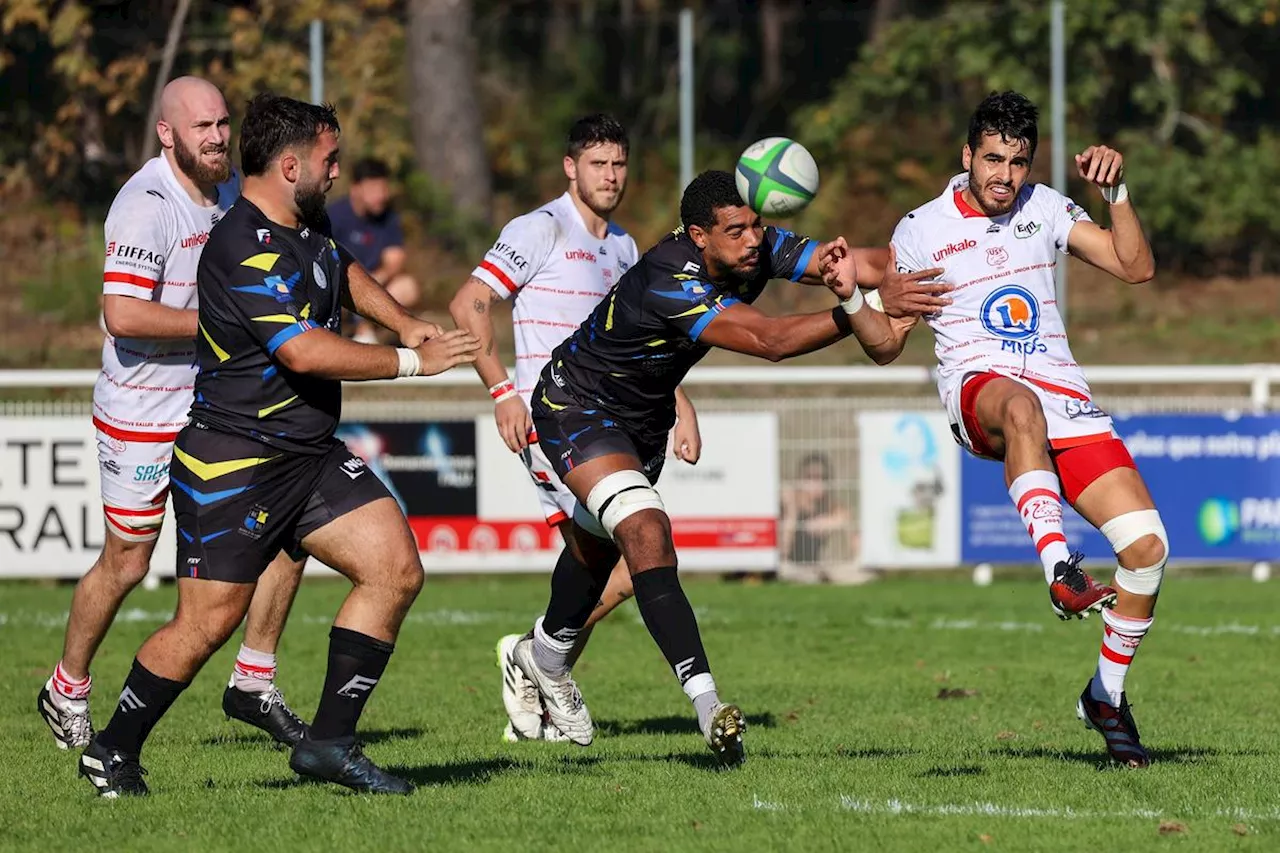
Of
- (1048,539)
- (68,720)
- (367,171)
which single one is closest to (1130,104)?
(367,171)

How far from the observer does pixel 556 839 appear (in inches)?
239

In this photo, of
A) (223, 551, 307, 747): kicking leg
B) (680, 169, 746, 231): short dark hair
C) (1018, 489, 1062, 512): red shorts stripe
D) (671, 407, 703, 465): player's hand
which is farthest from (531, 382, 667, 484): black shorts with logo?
(1018, 489, 1062, 512): red shorts stripe

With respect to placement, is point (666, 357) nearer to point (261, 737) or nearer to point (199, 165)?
point (199, 165)

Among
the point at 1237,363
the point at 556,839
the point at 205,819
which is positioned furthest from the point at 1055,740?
the point at 1237,363

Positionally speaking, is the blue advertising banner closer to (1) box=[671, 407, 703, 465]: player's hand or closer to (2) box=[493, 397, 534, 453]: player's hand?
(1) box=[671, 407, 703, 465]: player's hand

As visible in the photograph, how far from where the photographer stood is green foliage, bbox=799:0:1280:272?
73.3 ft

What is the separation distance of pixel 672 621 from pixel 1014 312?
1.94 m

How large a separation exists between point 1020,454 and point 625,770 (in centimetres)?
188

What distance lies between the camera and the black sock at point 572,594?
8.49 metres

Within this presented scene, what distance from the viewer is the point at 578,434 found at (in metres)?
7.91

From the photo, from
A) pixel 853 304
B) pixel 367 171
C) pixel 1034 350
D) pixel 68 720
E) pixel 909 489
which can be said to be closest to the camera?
pixel 853 304

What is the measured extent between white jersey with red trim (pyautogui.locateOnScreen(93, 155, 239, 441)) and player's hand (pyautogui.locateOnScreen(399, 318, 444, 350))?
157 centimetres

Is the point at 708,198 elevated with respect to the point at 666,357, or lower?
elevated

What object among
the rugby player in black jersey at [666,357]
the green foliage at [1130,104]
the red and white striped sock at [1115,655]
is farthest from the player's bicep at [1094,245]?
the green foliage at [1130,104]
